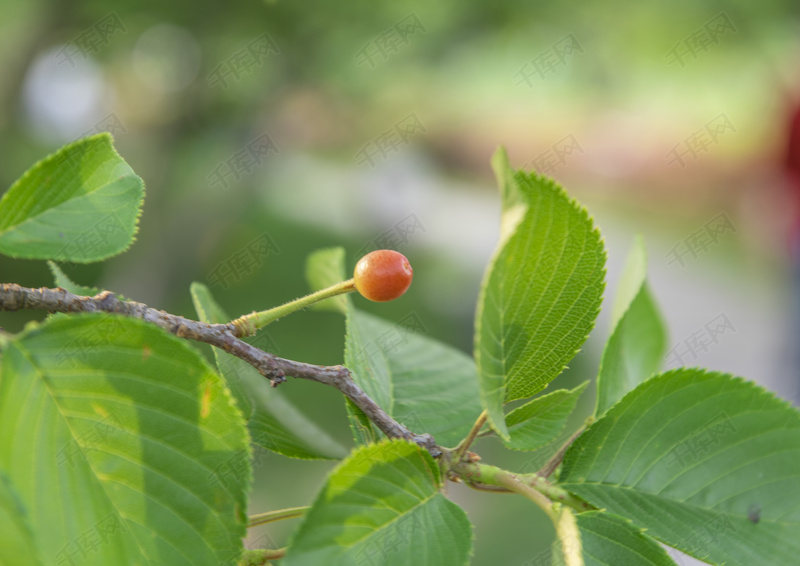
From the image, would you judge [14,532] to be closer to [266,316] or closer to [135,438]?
[135,438]

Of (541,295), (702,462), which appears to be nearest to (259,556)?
(541,295)

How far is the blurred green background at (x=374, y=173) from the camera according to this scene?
5992mm

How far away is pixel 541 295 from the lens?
78 cm

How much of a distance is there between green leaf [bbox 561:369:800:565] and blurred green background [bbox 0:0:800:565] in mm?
1002

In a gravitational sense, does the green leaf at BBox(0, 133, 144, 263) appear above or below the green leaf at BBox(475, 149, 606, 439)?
above

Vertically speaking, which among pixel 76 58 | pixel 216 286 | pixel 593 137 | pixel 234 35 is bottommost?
pixel 593 137

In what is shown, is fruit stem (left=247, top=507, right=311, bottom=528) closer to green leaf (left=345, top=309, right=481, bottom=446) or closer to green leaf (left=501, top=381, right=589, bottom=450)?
green leaf (left=345, top=309, right=481, bottom=446)

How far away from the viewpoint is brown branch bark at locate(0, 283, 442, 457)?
71 cm

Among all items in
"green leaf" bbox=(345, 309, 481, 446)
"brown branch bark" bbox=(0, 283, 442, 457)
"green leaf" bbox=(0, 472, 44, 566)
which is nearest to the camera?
"green leaf" bbox=(0, 472, 44, 566)

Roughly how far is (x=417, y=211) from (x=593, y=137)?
21.5 feet

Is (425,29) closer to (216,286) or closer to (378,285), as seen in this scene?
(216,286)

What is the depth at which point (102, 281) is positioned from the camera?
7820 mm

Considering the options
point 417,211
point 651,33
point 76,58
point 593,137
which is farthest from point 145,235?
point 593,137

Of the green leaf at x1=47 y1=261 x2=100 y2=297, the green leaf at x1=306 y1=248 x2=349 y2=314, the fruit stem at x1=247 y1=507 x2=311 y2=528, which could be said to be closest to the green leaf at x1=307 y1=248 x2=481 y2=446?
the green leaf at x1=306 y1=248 x2=349 y2=314
